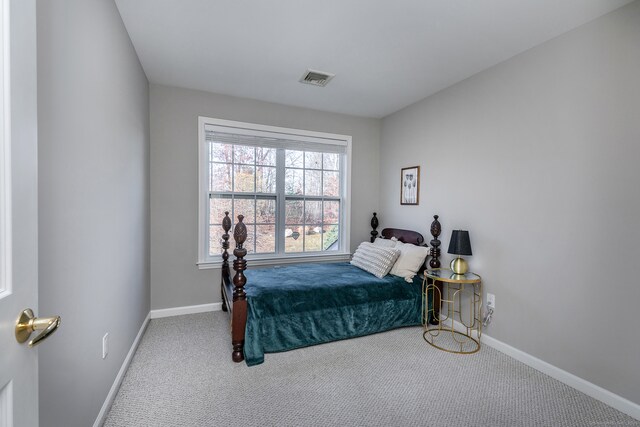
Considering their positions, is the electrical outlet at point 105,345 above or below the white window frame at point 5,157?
below

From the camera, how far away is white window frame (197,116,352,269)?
3381 mm

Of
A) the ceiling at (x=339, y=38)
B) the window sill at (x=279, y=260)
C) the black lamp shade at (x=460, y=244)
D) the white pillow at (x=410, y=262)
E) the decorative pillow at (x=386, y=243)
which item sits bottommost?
the window sill at (x=279, y=260)

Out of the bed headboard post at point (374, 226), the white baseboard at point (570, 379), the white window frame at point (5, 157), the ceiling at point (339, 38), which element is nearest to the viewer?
the white window frame at point (5, 157)

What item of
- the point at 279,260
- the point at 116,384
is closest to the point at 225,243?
the point at 279,260

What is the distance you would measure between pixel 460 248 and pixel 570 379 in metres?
1.17

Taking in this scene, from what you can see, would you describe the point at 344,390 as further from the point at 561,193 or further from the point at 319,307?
the point at 561,193

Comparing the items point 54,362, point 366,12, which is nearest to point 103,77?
point 54,362

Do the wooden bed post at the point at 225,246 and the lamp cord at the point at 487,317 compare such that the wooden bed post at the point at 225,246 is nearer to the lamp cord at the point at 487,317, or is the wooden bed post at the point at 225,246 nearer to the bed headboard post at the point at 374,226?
the bed headboard post at the point at 374,226

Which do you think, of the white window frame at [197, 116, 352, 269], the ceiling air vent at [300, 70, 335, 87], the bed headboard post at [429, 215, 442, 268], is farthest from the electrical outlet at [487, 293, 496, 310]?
the ceiling air vent at [300, 70, 335, 87]

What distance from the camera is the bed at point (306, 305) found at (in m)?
2.37

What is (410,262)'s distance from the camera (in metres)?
3.13

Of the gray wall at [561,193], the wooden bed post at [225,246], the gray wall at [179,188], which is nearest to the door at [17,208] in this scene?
the wooden bed post at [225,246]

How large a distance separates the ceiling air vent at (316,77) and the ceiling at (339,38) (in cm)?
8

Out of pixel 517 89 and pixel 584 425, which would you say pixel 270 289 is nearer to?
pixel 584 425
